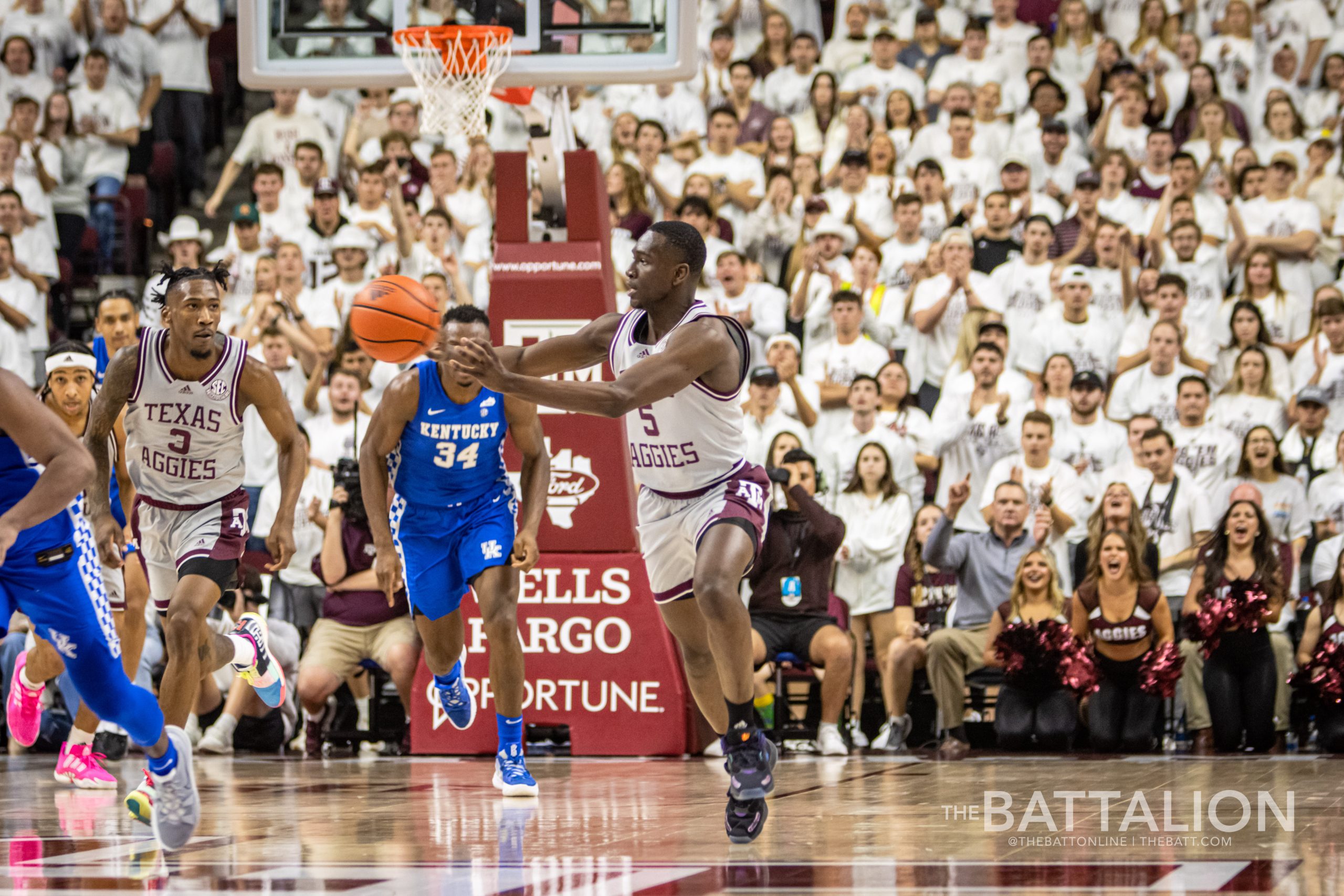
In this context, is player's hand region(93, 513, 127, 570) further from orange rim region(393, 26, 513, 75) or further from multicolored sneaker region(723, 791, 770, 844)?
orange rim region(393, 26, 513, 75)

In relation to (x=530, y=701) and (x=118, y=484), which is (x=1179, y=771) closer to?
(x=530, y=701)

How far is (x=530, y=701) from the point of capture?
10055 mm

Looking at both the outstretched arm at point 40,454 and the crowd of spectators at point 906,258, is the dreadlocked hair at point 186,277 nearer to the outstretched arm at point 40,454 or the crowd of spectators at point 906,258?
the crowd of spectators at point 906,258

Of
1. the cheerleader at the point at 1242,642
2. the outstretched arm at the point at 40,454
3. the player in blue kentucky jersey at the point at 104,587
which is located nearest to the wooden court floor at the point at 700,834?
the player in blue kentucky jersey at the point at 104,587

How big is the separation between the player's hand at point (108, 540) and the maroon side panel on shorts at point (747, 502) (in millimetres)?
2745

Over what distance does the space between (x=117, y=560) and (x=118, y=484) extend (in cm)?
126

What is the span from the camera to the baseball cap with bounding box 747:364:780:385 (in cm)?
1149

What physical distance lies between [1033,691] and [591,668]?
8.78 ft

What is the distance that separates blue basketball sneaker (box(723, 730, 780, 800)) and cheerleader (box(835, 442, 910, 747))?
15.4 ft

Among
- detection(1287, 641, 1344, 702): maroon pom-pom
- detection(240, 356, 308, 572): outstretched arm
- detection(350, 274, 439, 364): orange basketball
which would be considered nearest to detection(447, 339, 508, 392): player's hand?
detection(350, 274, 439, 364): orange basketball

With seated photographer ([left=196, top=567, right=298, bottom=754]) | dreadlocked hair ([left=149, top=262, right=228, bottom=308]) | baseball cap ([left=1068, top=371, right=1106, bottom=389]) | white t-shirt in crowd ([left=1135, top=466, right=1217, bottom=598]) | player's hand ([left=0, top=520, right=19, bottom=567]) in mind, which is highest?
dreadlocked hair ([left=149, top=262, right=228, bottom=308])

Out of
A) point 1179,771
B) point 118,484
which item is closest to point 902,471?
point 1179,771

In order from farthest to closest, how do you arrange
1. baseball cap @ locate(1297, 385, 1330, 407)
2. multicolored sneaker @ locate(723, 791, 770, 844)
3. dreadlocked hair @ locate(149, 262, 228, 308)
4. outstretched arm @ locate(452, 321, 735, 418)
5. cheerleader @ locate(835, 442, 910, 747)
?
baseball cap @ locate(1297, 385, 1330, 407), cheerleader @ locate(835, 442, 910, 747), dreadlocked hair @ locate(149, 262, 228, 308), multicolored sneaker @ locate(723, 791, 770, 844), outstretched arm @ locate(452, 321, 735, 418)

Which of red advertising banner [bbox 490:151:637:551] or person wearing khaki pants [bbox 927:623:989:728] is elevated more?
red advertising banner [bbox 490:151:637:551]
